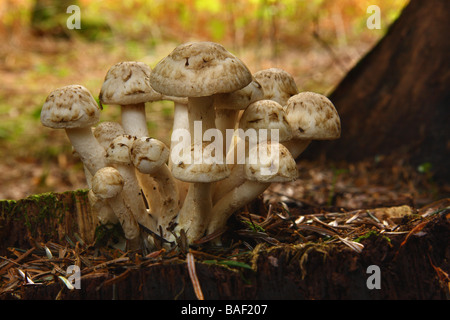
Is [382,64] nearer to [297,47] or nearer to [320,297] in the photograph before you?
[320,297]

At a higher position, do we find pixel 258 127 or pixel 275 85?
pixel 275 85

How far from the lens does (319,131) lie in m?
2.67

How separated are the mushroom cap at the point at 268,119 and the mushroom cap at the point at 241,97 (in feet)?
0.23

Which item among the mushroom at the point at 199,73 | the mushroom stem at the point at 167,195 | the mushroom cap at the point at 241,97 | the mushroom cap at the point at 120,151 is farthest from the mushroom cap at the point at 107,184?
the mushroom cap at the point at 241,97

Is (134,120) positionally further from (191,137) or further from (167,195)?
(167,195)

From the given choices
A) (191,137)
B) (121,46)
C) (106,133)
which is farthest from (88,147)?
(121,46)

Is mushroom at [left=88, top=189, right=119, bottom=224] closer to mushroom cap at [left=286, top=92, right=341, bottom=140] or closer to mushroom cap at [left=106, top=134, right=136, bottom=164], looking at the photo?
mushroom cap at [left=106, top=134, right=136, bottom=164]

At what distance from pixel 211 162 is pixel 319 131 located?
2.41ft

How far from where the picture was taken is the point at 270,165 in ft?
8.01

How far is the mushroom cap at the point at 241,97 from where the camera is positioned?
2.73m

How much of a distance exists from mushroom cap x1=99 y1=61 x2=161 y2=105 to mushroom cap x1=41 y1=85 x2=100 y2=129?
0.17 meters

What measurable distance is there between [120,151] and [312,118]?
1196mm

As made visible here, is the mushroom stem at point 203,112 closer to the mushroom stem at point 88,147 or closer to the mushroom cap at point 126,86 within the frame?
the mushroom cap at point 126,86
